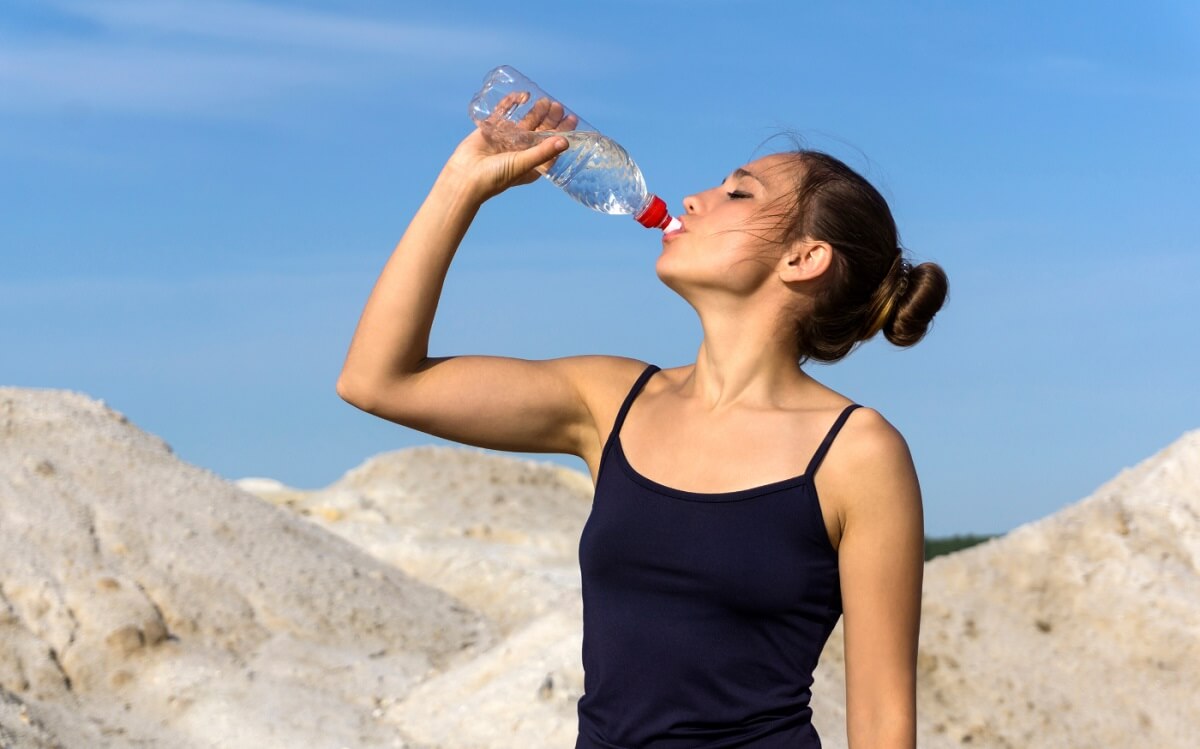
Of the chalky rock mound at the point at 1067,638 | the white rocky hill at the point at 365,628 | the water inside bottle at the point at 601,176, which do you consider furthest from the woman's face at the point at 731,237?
the chalky rock mound at the point at 1067,638

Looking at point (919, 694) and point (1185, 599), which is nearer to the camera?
point (919, 694)

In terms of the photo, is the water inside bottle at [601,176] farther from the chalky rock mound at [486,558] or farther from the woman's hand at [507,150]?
the chalky rock mound at [486,558]

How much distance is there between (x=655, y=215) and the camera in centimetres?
280

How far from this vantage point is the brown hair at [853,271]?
2631mm

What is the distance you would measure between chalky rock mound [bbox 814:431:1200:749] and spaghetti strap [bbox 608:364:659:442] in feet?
14.4

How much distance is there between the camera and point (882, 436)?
2428 mm

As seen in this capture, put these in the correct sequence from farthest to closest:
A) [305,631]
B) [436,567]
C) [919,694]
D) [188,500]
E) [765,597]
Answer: [436,567] → [188,500] → [305,631] → [919,694] → [765,597]

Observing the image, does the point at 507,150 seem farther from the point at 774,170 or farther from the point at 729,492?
the point at 729,492

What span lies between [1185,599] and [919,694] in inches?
69.6

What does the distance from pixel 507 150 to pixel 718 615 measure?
1.12 m

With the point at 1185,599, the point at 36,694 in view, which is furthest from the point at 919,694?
the point at 36,694

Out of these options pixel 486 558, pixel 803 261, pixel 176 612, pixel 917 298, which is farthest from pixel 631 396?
pixel 486 558

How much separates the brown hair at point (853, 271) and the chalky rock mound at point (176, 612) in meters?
4.86

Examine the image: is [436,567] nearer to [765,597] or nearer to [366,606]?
[366,606]
